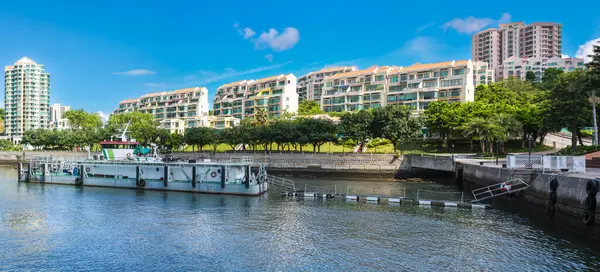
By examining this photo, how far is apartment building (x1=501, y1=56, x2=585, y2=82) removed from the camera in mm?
184875

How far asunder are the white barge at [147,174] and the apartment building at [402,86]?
66094 millimetres

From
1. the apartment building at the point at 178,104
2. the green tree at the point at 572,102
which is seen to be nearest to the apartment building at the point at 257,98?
the apartment building at the point at 178,104

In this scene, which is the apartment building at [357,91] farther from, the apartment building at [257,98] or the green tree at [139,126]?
the green tree at [139,126]

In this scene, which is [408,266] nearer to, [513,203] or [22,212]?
[513,203]

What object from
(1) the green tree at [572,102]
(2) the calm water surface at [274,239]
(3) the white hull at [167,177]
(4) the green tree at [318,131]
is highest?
(1) the green tree at [572,102]

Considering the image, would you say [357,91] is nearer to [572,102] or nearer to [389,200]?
[572,102]

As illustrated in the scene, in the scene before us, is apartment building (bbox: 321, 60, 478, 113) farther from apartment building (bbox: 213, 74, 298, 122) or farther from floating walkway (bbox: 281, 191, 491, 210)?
floating walkway (bbox: 281, 191, 491, 210)

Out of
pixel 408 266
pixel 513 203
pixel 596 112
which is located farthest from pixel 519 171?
pixel 596 112

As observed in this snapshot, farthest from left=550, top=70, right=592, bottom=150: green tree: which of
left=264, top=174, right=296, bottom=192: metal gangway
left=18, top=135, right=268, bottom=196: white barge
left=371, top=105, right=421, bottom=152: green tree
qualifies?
left=18, top=135, right=268, bottom=196: white barge

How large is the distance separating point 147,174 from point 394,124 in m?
46.0

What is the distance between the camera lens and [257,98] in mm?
147375

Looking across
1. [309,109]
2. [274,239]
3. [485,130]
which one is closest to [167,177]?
[274,239]

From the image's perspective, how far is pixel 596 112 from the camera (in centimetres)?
5900

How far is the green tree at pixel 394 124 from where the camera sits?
255 feet
